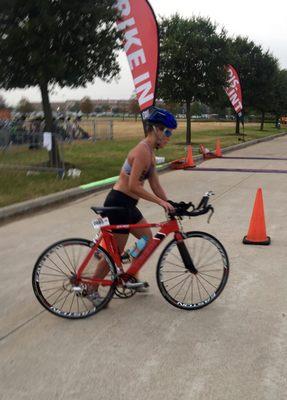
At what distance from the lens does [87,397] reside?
9.93 feet

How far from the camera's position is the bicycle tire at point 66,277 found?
412 centimetres

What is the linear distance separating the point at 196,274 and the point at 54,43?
9.62 meters

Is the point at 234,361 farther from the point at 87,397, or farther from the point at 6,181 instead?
the point at 6,181

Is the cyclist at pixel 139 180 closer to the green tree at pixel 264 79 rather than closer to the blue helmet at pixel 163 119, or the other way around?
the blue helmet at pixel 163 119

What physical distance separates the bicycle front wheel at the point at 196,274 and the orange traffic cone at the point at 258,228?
2.23 metres

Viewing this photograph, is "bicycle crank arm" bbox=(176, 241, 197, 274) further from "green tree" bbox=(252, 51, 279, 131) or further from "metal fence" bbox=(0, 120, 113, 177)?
"green tree" bbox=(252, 51, 279, 131)

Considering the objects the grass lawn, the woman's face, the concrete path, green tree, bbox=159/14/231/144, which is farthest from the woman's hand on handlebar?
green tree, bbox=159/14/231/144

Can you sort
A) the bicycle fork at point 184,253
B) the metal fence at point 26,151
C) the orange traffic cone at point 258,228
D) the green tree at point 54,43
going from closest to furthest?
the bicycle fork at point 184,253, the orange traffic cone at point 258,228, the green tree at point 54,43, the metal fence at point 26,151

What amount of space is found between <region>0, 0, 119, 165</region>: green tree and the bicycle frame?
8.69 metres

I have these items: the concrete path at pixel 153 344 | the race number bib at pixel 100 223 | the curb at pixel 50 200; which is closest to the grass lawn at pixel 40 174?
the curb at pixel 50 200

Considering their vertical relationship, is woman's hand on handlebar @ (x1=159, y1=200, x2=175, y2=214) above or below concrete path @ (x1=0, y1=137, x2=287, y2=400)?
above

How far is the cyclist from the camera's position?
161 inches

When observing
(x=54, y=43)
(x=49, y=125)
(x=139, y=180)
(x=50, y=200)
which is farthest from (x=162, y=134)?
(x=49, y=125)

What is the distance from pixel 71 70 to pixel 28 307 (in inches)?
384
